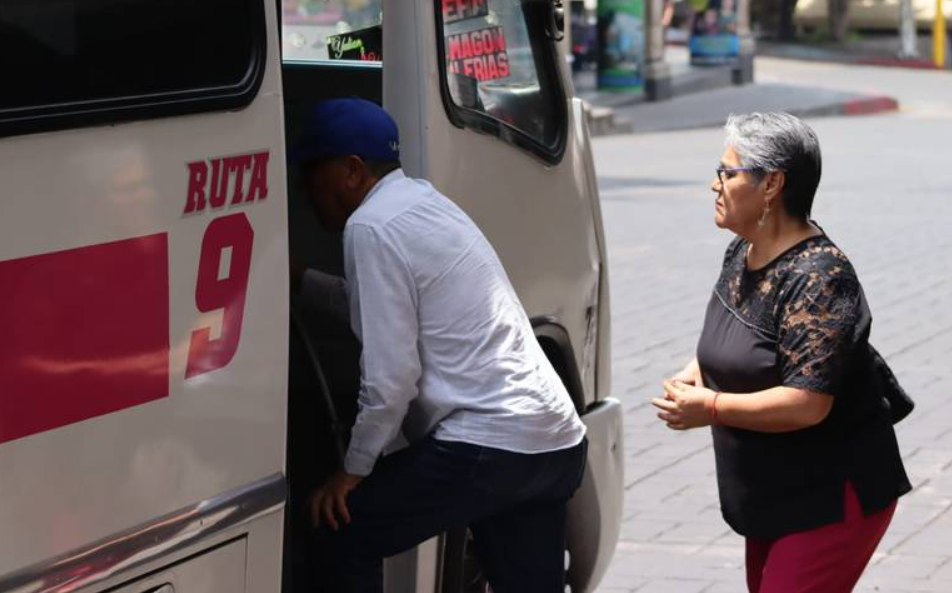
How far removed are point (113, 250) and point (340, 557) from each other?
3.57 feet

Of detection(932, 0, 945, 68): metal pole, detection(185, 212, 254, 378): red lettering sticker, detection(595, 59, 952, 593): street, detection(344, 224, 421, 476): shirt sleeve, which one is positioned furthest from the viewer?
detection(932, 0, 945, 68): metal pole

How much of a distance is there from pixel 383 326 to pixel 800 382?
0.89 metres

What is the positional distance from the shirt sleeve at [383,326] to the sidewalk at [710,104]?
68.3ft

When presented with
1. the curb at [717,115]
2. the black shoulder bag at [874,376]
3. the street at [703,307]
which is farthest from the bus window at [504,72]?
the curb at [717,115]

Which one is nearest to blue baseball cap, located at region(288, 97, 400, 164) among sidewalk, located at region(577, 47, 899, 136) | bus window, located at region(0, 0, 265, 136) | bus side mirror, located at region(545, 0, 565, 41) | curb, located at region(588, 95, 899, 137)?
bus window, located at region(0, 0, 265, 136)

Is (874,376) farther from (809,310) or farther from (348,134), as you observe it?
(348,134)

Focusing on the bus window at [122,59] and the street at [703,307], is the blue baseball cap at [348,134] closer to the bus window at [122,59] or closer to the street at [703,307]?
the bus window at [122,59]

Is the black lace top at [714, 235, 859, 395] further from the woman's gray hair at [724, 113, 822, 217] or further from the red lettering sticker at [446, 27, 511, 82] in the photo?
the red lettering sticker at [446, 27, 511, 82]

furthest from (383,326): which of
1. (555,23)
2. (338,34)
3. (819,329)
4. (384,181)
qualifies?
(555,23)

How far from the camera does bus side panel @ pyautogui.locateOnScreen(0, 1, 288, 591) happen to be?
3086 millimetres

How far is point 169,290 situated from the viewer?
3.40 metres

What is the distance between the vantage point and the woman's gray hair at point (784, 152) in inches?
159

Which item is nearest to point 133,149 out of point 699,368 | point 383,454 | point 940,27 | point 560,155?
point 383,454

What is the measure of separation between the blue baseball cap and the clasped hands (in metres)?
0.81
